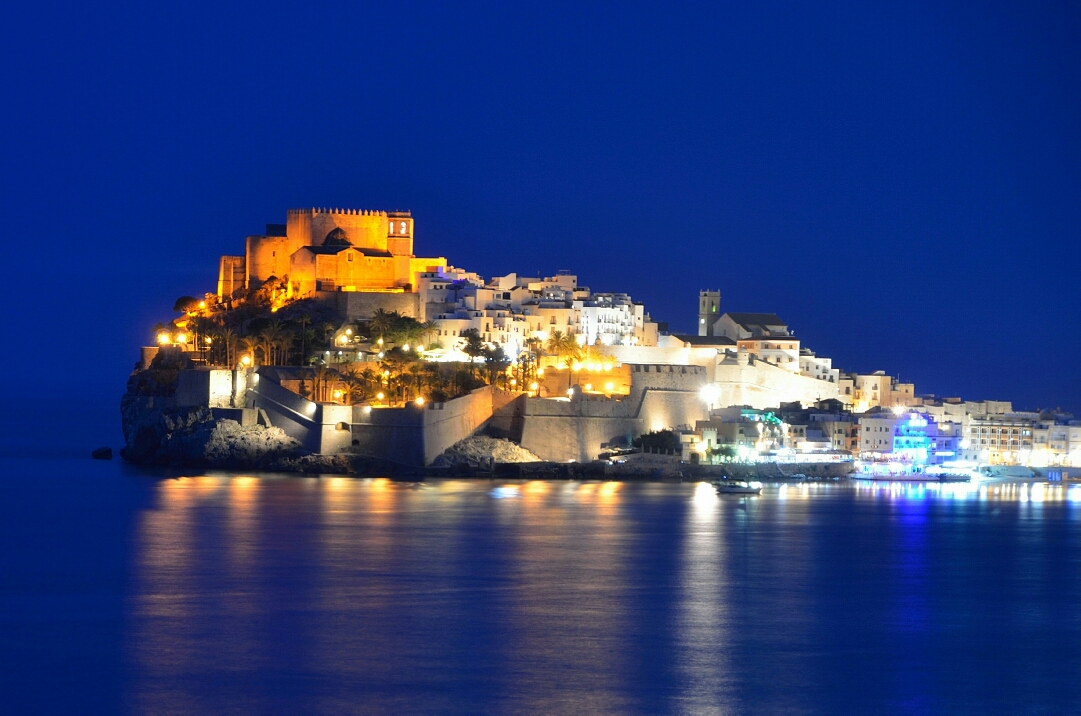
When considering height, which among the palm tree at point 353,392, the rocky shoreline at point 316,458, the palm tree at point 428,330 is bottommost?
the rocky shoreline at point 316,458

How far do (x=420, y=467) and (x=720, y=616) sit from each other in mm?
17653

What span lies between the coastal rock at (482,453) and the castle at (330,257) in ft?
18.7

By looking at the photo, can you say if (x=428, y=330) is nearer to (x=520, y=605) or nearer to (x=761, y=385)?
(x=761, y=385)

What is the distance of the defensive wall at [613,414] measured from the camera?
1454 inches

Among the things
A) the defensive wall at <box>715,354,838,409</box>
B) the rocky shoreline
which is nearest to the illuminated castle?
the rocky shoreline

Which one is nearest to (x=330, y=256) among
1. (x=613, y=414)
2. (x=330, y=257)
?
(x=330, y=257)

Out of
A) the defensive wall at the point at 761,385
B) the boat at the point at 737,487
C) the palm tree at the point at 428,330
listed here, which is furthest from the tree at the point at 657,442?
the palm tree at the point at 428,330

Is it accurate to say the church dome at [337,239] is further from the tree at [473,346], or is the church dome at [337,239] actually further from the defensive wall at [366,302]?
the tree at [473,346]

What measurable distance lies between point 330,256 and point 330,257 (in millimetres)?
42

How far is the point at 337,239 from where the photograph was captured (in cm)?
4250

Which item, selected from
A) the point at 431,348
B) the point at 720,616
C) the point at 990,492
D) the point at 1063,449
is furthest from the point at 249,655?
the point at 1063,449

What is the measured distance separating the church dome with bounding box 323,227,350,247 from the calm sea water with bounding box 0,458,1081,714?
37.6ft

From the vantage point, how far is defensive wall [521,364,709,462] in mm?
36938

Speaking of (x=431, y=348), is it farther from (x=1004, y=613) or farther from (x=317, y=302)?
(x=1004, y=613)
